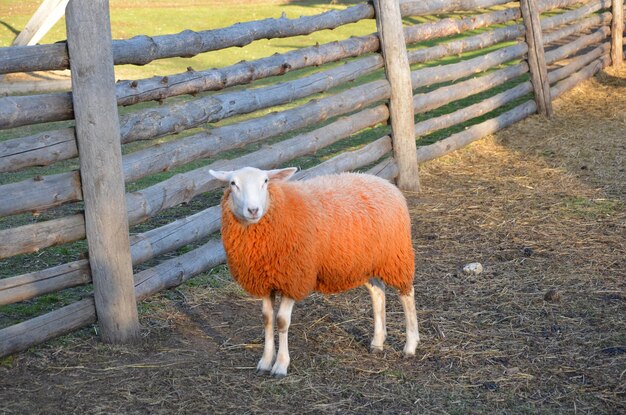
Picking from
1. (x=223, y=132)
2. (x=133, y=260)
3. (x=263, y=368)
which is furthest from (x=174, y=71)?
(x=263, y=368)

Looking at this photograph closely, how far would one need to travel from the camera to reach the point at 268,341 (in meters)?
4.39

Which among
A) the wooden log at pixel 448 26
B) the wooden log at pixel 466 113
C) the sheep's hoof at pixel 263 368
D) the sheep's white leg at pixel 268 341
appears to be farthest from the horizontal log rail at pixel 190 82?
the sheep's hoof at pixel 263 368

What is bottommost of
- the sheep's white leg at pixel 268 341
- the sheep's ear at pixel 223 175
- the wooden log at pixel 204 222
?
the sheep's white leg at pixel 268 341

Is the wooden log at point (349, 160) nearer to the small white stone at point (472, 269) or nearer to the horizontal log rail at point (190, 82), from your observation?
the horizontal log rail at point (190, 82)

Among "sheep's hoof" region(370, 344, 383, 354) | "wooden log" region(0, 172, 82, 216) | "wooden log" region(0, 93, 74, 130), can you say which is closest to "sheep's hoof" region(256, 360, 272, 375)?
"sheep's hoof" region(370, 344, 383, 354)

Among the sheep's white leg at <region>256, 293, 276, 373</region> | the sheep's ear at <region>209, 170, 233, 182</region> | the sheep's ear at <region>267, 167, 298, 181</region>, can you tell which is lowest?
the sheep's white leg at <region>256, 293, 276, 373</region>

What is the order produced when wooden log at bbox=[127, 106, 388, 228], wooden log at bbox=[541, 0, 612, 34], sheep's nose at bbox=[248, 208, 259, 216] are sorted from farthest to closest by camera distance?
wooden log at bbox=[541, 0, 612, 34] < wooden log at bbox=[127, 106, 388, 228] < sheep's nose at bbox=[248, 208, 259, 216]

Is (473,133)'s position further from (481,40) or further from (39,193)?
(39,193)

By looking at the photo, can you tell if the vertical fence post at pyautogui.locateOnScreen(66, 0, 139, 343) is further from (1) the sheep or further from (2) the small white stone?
(2) the small white stone

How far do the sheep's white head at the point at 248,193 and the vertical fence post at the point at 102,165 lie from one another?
0.71 metres

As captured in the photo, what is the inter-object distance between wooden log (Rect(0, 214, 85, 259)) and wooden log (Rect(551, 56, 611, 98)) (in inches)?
319

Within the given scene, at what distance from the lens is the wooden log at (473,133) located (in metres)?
8.62

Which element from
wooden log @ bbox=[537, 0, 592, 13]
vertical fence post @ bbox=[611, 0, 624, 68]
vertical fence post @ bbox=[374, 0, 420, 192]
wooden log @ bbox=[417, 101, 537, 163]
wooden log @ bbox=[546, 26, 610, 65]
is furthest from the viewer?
vertical fence post @ bbox=[611, 0, 624, 68]

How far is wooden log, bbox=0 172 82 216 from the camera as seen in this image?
435 cm
